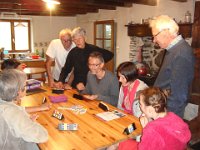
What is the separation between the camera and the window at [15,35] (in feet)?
22.4

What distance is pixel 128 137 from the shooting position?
1.55m

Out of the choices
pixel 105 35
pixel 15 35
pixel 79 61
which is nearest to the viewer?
pixel 79 61

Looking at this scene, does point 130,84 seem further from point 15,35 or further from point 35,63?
point 15,35

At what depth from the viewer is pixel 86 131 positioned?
5.34ft

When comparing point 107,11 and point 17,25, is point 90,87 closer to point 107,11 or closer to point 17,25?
point 107,11

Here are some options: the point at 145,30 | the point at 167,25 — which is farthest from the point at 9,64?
the point at 145,30

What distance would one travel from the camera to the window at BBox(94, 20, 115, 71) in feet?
18.9

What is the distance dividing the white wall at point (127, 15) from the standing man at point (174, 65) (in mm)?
2394

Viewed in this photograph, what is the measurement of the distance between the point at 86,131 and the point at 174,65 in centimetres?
83

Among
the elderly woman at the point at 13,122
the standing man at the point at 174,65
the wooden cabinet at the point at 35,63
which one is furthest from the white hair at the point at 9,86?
the wooden cabinet at the point at 35,63

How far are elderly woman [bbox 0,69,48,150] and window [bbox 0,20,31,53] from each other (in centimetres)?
A: 591

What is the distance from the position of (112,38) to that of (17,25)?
3.05 m

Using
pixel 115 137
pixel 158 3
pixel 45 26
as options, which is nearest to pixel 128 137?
pixel 115 137

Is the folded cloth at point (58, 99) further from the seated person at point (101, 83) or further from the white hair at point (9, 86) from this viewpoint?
the white hair at point (9, 86)
